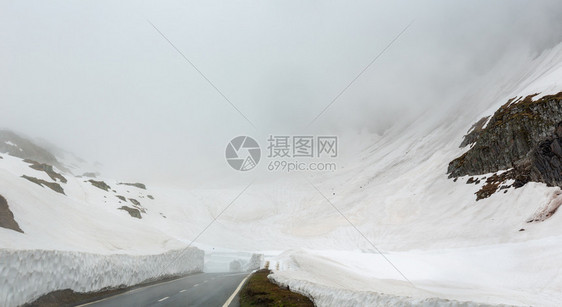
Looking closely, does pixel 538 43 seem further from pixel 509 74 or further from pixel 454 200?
pixel 454 200

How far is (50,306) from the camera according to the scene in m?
16.0

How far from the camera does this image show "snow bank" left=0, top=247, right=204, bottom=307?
1400cm

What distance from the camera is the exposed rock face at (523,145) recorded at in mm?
71250

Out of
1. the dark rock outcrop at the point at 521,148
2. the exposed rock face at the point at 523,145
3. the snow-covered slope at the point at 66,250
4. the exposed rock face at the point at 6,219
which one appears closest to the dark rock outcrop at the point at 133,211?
the snow-covered slope at the point at 66,250

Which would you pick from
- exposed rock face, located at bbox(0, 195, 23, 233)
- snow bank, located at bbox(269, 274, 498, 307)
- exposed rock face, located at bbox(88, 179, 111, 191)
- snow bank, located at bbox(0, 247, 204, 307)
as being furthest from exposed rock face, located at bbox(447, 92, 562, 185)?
exposed rock face, located at bbox(88, 179, 111, 191)

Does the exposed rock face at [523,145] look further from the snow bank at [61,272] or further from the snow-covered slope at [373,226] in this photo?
the snow bank at [61,272]

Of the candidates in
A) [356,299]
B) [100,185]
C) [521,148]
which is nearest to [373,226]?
[521,148]

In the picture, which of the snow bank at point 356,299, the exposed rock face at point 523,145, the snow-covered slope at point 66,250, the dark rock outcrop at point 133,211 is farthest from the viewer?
the dark rock outcrop at point 133,211

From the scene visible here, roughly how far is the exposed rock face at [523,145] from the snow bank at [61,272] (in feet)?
256

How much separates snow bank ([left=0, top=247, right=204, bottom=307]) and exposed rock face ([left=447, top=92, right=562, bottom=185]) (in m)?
77.9

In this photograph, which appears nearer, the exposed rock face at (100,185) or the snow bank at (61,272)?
the snow bank at (61,272)

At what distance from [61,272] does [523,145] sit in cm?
10899

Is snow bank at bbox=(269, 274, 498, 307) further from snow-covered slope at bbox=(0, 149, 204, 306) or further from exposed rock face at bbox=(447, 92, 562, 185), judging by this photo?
exposed rock face at bbox=(447, 92, 562, 185)

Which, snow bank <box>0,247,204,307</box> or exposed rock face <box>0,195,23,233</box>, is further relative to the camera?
exposed rock face <box>0,195,23,233</box>
